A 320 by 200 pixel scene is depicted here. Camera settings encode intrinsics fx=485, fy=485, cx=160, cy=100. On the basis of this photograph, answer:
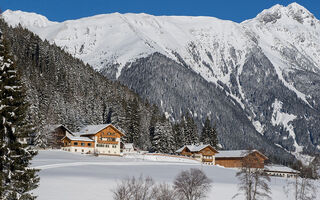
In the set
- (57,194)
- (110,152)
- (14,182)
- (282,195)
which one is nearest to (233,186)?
(282,195)

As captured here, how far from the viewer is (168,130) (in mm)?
143875

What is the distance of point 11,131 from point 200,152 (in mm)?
120788

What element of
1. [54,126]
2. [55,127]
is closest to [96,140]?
[55,127]

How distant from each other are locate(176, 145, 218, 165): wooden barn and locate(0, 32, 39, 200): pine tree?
117 metres

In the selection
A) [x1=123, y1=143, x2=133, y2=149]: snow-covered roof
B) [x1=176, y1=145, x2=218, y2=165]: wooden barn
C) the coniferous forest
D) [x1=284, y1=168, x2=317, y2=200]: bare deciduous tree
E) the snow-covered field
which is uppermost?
the coniferous forest

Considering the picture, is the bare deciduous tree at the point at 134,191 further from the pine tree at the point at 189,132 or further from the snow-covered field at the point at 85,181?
the pine tree at the point at 189,132

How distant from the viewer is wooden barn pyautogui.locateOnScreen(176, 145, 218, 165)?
490ft

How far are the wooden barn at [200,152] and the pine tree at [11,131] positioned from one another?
4610 inches

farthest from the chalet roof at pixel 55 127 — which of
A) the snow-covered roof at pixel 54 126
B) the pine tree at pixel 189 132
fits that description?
the pine tree at pixel 189 132

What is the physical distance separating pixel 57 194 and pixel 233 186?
3392 centimetres

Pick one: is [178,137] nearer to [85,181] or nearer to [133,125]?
[133,125]

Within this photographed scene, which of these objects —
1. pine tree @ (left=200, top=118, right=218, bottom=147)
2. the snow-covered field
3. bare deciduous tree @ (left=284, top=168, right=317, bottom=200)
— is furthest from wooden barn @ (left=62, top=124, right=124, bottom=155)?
bare deciduous tree @ (left=284, top=168, right=317, bottom=200)

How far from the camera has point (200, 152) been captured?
150 metres

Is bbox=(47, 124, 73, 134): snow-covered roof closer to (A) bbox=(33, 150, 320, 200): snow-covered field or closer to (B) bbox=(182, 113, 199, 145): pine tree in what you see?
(A) bbox=(33, 150, 320, 200): snow-covered field
